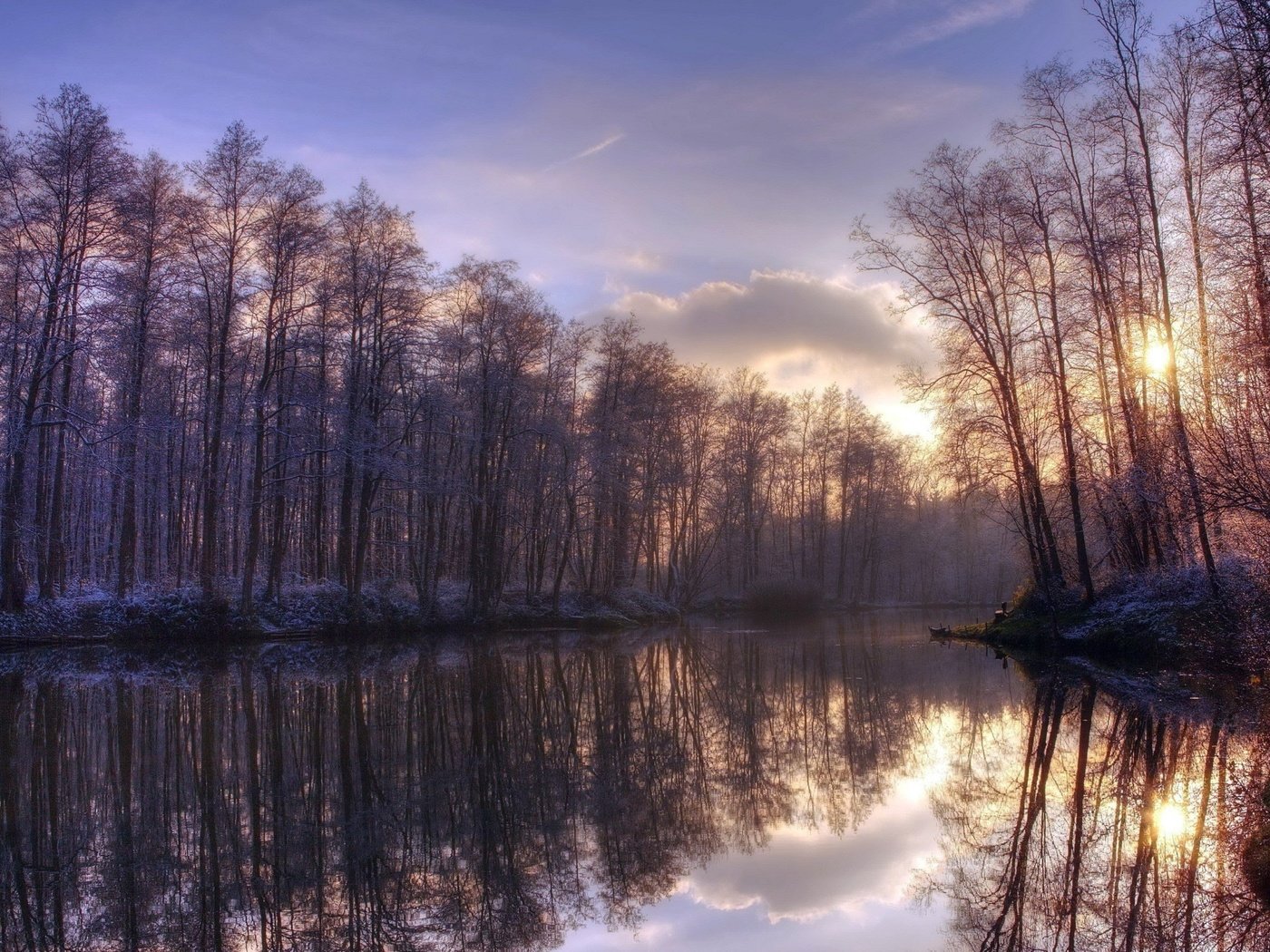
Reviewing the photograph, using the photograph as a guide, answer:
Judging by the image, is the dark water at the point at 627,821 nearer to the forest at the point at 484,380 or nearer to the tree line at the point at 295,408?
the forest at the point at 484,380

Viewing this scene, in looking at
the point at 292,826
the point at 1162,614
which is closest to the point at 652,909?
the point at 292,826

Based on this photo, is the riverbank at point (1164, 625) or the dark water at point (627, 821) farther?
the riverbank at point (1164, 625)

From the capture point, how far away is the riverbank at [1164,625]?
12.7m

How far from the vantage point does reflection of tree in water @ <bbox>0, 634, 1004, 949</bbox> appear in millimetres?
5523

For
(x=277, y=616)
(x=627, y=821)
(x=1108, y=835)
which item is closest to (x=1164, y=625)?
(x=1108, y=835)

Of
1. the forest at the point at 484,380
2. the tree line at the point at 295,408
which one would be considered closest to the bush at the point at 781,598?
the tree line at the point at 295,408

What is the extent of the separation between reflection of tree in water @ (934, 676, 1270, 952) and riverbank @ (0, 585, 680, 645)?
2142 cm

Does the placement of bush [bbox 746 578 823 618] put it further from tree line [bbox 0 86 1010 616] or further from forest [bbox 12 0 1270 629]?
forest [bbox 12 0 1270 629]

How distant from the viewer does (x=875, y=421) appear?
58.5 metres

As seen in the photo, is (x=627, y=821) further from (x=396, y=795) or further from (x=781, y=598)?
(x=781, y=598)

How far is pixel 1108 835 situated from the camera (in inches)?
257

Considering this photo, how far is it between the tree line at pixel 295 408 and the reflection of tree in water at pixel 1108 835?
56.4 feet

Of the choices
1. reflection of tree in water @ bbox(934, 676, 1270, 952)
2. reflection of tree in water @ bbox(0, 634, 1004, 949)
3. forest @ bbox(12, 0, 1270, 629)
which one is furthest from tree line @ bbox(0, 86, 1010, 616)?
reflection of tree in water @ bbox(934, 676, 1270, 952)

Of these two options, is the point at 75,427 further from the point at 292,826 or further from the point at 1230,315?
the point at 1230,315
